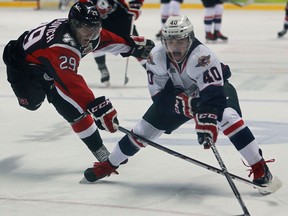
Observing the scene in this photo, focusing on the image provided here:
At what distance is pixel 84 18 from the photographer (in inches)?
142

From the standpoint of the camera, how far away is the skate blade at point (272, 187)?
3.34 meters

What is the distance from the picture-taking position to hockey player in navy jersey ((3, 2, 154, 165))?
11.6ft

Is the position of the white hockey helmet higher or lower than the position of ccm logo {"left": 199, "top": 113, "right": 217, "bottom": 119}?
higher

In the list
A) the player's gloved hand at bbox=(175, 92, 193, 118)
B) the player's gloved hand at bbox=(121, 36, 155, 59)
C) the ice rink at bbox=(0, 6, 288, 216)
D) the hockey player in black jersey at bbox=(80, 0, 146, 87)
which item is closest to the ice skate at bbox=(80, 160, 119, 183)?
the ice rink at bbox=(0, 6, 288, 216)

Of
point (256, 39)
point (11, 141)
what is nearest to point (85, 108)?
point (11, 141)

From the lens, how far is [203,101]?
3266 millimetres

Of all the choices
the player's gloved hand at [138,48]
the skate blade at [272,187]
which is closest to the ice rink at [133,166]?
the skate blade at [272,187]

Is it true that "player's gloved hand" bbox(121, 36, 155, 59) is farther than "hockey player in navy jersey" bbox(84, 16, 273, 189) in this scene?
Yes

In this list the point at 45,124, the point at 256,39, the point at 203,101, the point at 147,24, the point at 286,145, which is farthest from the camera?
the point at 147,24

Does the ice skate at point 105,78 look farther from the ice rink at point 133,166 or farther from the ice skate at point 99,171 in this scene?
the ice skate at point 99,171

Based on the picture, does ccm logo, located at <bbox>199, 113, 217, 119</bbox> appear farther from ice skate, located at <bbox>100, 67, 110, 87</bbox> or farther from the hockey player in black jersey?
ice skate, located at <bbox>100, 67, 110, 87</bbox>

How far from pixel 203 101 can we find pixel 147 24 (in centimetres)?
825

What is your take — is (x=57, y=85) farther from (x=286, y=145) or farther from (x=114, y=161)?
(x=286, y=145)

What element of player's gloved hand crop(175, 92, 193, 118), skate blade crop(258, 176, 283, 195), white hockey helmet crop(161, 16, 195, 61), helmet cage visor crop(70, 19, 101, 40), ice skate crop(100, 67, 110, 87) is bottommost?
ice skate crop(100, 67, 110, 87)
